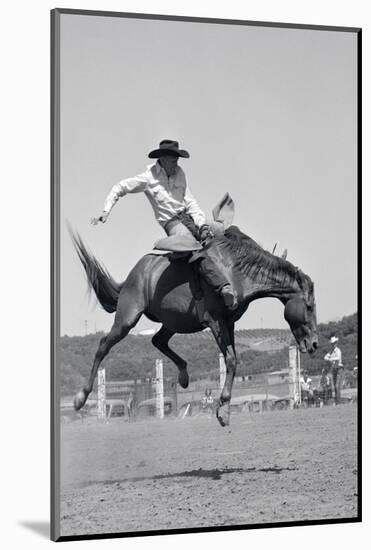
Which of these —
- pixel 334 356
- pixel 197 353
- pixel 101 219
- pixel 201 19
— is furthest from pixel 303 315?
pixel 201 19

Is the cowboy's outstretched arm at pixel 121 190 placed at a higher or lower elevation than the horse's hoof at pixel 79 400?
higher

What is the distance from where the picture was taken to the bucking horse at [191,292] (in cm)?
1160

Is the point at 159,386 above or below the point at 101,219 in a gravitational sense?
below

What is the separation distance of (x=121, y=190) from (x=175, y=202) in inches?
16.6

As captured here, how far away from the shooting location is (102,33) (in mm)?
11602

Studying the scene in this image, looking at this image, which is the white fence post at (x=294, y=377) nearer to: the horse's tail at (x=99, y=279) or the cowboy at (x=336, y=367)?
the cowboy at (x=336, y=367)

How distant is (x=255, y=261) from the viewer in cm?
1200

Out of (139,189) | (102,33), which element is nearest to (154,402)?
(139,189)

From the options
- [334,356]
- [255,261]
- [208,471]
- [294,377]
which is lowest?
[208,471]

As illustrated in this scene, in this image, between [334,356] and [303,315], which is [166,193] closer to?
[303,315]

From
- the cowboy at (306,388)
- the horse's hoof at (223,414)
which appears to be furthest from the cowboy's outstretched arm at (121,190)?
the cowboy at (306,388)

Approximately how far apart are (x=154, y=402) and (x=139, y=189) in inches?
60.2

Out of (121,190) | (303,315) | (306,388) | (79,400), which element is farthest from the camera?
(306,388)

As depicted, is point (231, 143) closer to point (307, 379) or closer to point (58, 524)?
point (307, 379)
